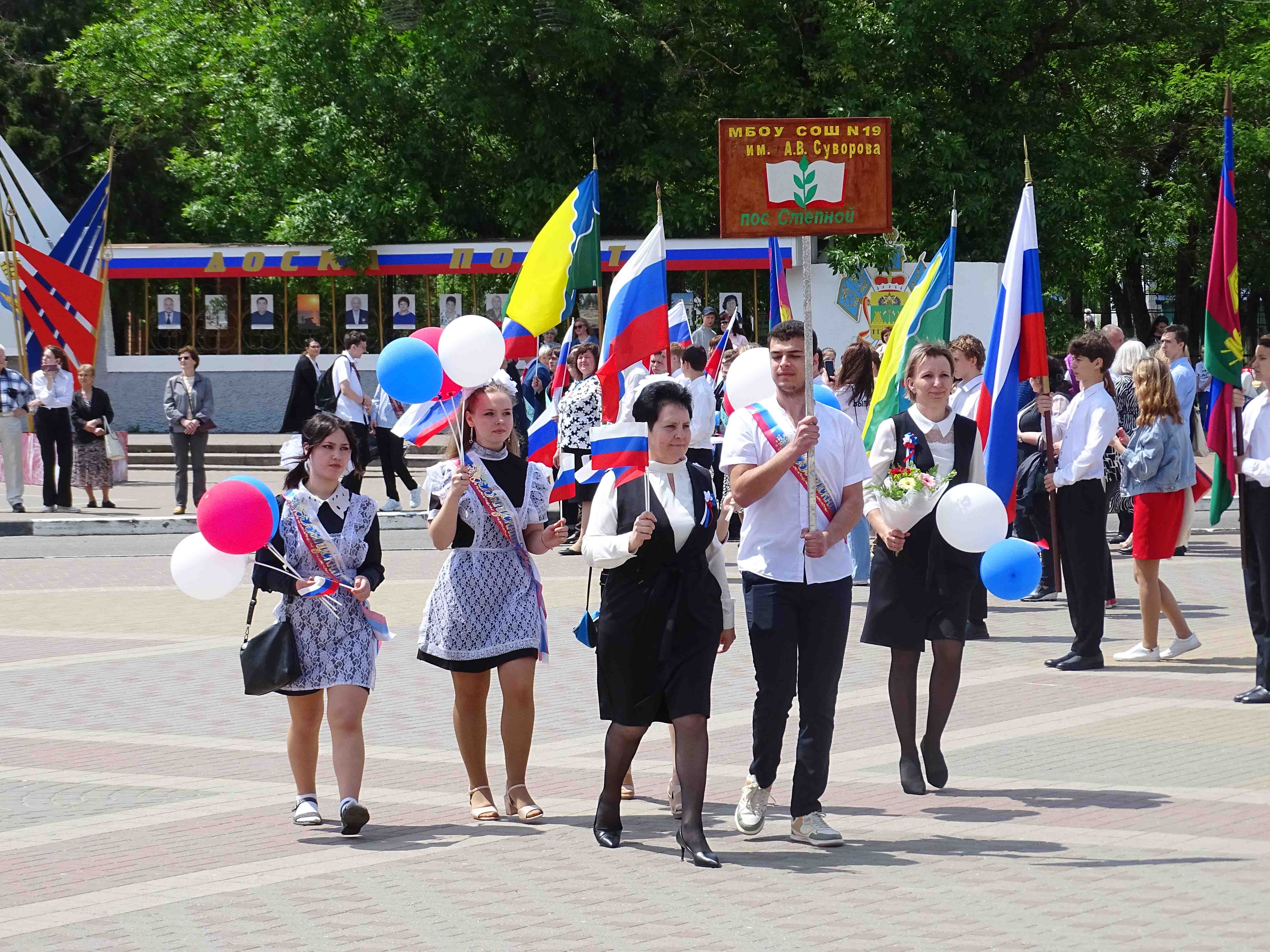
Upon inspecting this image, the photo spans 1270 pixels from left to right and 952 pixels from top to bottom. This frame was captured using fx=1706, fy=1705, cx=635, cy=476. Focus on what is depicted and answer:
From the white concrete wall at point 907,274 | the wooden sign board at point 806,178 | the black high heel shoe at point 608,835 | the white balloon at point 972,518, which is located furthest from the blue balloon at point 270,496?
the white concrete wall at point 907,274

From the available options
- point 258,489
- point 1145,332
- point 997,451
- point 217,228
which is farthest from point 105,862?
point 1145,332

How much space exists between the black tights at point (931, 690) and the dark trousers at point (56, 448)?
1499 centimetres

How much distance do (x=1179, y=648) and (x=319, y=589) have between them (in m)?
5.90

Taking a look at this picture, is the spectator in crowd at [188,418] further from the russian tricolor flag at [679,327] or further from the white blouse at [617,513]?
the white blouse at [617,513]

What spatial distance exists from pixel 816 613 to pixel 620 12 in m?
24.6

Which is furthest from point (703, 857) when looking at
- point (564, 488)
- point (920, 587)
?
point (564, 488)

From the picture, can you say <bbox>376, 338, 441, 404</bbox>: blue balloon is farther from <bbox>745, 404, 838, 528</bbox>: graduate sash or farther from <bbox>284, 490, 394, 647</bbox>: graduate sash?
<bbox>745, 404, 838, 528</bbox>: graduate sash

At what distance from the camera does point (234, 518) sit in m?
6.48

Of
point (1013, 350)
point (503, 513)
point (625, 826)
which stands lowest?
point (625, 826)

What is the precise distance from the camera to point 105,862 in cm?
618

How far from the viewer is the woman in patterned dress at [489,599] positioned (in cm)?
680

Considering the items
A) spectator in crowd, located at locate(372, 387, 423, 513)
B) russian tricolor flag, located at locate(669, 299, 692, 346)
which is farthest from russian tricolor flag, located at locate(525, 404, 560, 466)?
spectator in crowd, located at locate(372, 387, 423, 513)

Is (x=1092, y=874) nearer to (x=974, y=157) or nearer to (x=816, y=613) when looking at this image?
(x=816, y=613)

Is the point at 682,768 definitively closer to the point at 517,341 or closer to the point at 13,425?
the point at 517,341
